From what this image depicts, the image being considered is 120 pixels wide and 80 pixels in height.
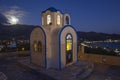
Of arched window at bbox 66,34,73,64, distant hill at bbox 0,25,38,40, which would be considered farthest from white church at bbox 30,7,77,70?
distant hill at bbox 0,25,38,40

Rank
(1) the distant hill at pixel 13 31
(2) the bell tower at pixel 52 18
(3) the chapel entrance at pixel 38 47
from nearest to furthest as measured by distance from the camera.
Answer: (3) the chapel entrance at pixel 38 47 → (2) the bell tower at pixel 52 18 → (1) the distant hill at pixel 13 31

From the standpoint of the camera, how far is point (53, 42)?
10.8 meters

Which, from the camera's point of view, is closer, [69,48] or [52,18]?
[52,18]

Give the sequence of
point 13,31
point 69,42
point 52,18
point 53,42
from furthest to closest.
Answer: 1. point 13,31
2. point 69,42
3. point 52,18
4. point 53,42

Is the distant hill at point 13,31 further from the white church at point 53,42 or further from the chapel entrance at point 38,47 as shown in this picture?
the white church at point 53,42

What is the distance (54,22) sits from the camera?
11242 millimetres

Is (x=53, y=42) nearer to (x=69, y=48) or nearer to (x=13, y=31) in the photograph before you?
(x=69, y=48)

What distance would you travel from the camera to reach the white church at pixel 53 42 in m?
10.5

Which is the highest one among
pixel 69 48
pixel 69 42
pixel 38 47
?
pixel 69 42

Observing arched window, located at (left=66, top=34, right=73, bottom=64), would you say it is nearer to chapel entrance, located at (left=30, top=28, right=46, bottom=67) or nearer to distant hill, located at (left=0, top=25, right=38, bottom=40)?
chapel entrance, located at (left=30, top=28, right=46, bottom=67)

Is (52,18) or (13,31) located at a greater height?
(13,31)

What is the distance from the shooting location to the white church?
10.5 metres

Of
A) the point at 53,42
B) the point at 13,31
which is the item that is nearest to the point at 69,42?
the point at 53,42

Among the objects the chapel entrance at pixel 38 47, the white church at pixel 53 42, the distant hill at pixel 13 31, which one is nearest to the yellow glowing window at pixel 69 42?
the white church at pixel 53 42
